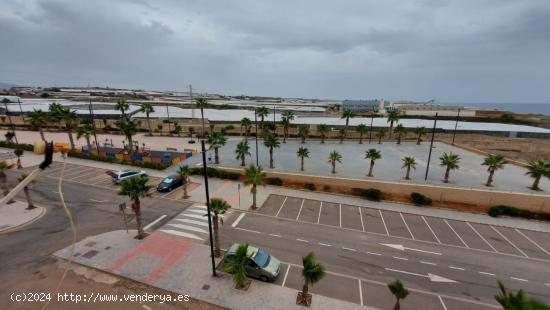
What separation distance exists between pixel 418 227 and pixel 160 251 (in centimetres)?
2470

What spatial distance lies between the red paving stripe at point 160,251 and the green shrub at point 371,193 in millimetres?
21991

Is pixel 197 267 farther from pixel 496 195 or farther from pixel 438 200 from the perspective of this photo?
pixel 496 195

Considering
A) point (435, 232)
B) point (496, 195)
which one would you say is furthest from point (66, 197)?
point (496, 195)

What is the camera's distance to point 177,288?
16344 millimetres

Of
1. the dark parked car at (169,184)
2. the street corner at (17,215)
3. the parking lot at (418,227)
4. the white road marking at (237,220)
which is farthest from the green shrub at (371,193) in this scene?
the street corner at (17,215)

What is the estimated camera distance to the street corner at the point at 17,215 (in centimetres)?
2294

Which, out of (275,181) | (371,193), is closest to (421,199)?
(371,193)

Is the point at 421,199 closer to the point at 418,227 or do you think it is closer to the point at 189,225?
the point at 418,227

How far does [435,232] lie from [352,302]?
14.9m

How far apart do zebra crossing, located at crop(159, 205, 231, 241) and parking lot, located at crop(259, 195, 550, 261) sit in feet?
21.4

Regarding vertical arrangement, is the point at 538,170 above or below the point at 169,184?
above

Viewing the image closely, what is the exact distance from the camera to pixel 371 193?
32.5 metres

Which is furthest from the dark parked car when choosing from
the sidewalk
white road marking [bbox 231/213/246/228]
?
white road marking [bbox 231/213/246/228]

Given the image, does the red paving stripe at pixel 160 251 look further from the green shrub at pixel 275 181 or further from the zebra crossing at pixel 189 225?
the green shrub at pixel 275 181
